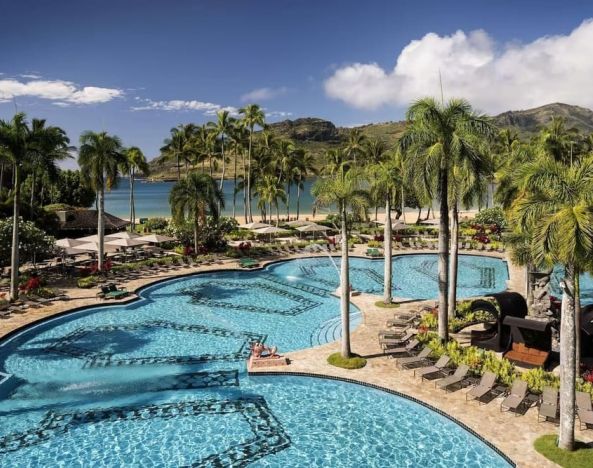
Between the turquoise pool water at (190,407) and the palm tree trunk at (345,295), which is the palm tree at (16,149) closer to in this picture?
the turquoise pool water at (190,407)

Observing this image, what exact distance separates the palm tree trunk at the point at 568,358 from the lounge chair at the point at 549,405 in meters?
1.43

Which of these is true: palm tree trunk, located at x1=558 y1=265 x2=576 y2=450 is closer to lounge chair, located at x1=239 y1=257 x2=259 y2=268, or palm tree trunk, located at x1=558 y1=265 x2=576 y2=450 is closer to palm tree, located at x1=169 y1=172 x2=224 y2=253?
lounge chair, located at x1=239 y1=257 x2=259 y2=268

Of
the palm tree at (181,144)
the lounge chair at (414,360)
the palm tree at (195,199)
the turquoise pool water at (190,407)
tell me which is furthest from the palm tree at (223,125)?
the lounge chair at (414,360)

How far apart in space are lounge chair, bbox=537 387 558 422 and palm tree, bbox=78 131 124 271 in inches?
1156

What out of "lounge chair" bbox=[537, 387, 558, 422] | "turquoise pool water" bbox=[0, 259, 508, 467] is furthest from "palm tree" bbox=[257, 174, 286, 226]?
"lounge chair" bbox=[537, 387, 558, 422]

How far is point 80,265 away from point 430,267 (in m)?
29.3

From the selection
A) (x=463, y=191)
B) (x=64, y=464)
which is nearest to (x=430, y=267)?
(x=463, y=191)

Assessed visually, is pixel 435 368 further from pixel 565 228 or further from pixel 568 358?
pixel 565 228

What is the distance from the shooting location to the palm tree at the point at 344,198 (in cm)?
1688

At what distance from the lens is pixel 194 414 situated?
46.9 ft

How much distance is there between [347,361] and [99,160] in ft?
83.8

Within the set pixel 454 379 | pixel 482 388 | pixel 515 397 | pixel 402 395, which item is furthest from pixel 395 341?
pixel 515 397

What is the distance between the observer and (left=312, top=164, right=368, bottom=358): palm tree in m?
16.9

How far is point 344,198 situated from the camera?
16906 mm
